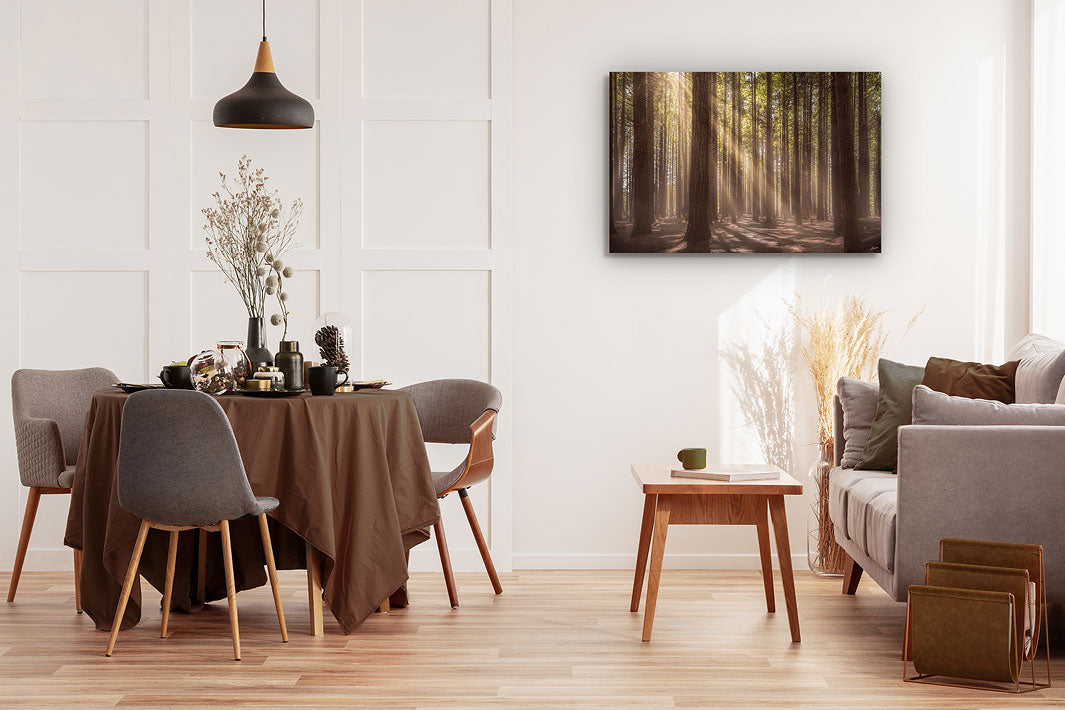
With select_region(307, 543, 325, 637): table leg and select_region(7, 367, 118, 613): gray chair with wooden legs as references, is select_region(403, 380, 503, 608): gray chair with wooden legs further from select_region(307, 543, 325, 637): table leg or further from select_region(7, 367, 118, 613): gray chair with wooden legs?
select_region(7, 367, 118, 613): gray chair with wooden legs

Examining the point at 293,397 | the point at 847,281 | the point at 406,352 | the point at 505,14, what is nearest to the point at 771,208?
the point at 847,281

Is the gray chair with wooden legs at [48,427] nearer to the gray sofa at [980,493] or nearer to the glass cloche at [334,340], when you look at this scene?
the glass cloche at [334,340]

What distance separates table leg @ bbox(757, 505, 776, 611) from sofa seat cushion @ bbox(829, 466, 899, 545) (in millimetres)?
329

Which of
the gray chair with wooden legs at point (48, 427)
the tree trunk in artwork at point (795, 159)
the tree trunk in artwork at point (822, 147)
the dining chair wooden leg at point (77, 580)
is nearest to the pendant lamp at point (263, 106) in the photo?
the gray chair with wooden legs at point (48, 427)

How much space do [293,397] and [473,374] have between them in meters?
1.26

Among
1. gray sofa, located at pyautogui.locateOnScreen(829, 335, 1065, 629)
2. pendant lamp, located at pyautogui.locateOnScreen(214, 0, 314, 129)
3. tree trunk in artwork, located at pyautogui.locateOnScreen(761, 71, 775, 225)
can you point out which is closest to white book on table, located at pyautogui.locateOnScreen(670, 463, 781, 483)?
gray sofa, located at pyautogui.locateOnScreen(829, 335, 1065, 629)

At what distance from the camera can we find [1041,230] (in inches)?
175

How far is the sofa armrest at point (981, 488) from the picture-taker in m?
3.02

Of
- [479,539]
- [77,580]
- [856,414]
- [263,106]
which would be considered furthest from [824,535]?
[77,580]

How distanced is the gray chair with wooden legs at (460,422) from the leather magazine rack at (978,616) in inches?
64.0

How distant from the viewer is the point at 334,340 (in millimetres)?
3750

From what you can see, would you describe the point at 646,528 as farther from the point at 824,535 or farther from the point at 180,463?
the point at 180,463

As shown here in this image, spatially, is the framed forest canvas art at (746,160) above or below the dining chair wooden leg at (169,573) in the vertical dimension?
above

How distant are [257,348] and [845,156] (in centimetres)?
272
